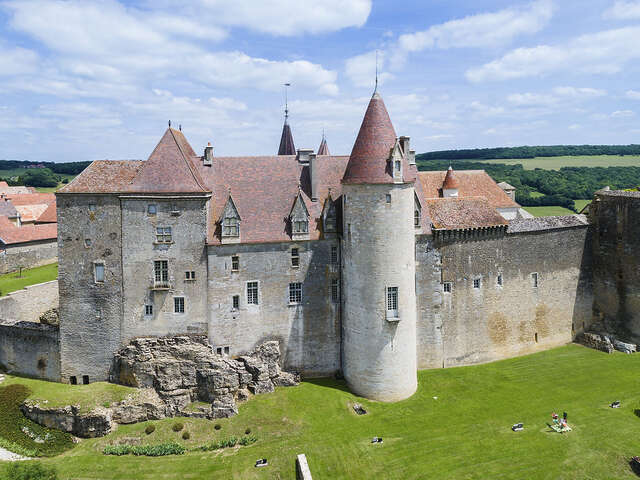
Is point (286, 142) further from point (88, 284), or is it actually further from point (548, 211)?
point (548, 211)

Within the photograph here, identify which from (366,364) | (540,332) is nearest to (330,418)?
(366,364)

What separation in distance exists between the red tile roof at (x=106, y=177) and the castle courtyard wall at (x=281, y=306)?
760 cm

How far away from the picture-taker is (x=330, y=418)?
32344mm

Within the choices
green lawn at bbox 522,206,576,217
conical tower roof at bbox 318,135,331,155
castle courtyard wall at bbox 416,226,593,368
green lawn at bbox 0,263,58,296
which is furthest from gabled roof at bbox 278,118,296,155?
green lawn at bbox 522,206,576,217

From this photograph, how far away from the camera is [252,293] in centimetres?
3562

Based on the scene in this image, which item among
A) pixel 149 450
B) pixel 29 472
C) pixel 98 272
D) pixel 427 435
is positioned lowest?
pixel 149 450

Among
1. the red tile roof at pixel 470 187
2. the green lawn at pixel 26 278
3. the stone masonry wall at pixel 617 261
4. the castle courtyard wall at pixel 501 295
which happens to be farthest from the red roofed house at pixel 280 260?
the green lawn at pixel 26 278

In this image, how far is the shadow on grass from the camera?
117 feet

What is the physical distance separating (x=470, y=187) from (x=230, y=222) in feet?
102

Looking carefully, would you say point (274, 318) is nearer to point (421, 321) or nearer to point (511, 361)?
point (421, 321)

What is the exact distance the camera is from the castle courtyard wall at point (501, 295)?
126ft

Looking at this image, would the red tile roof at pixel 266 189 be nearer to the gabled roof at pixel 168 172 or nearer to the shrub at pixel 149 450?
the gabled roof at pixel 168 172

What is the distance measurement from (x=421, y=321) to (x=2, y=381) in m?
30.7

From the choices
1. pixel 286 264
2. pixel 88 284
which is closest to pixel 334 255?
pixel 286 264
